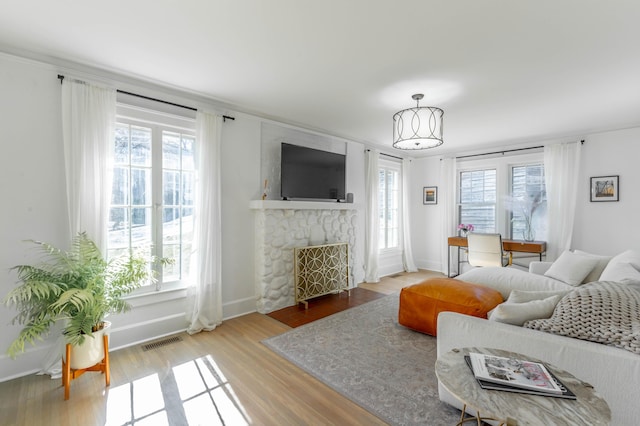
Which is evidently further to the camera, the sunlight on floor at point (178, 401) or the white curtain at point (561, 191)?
Result: the white curtain at point (561, 191)

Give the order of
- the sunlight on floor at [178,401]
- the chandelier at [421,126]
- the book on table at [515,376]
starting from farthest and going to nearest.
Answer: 1. the chandelier at [421,126]
2. the sunlight on floor at [178,401]
3. the book on table at [515,376]

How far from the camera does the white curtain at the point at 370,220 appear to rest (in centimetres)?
503

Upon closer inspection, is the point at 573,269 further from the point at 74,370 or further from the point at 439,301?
the point at 74,370

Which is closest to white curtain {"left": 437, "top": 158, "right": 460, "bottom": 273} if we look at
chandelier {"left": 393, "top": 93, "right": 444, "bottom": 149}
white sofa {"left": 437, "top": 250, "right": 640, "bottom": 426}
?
chandelier {"left": 393, "top": 93, "right": 444, "bottom": 149}

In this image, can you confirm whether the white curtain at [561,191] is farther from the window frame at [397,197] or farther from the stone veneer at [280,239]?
the stone veneer at [280,239]

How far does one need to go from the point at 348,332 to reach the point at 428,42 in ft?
8.67

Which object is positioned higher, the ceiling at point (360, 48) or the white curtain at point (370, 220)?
the ceiling at point (360, 48)

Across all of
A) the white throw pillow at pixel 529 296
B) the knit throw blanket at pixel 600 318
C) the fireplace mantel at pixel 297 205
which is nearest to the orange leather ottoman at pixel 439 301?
the white throw pillow at pixel 529 296

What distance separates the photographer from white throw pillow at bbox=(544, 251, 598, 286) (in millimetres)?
2844

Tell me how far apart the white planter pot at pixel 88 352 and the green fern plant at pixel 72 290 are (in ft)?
0.21

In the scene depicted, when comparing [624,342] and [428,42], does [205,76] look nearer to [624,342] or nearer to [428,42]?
→ [428,42]

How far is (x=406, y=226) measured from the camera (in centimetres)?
578

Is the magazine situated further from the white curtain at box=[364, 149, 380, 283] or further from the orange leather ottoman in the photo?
the white curtain at box=[364, 149, 380, 283]

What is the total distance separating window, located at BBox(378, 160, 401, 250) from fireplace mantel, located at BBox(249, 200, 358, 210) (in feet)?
3.82
